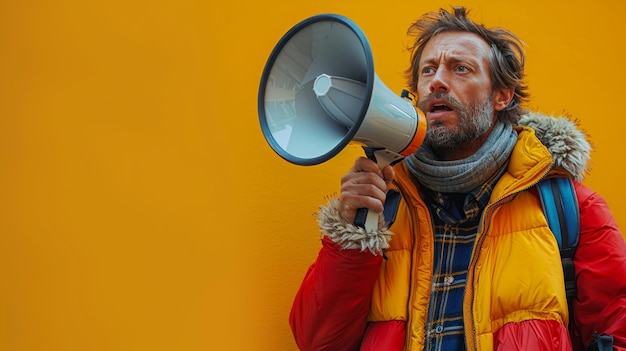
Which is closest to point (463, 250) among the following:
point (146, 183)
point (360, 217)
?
point (360, 217)

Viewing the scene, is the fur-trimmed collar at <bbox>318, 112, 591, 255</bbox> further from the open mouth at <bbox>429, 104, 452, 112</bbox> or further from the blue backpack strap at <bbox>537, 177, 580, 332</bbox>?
the open mouth at <bbox>429, 104, 452, 112</bbox>

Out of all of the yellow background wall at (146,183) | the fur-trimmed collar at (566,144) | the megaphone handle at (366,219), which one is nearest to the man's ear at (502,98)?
the fur-trimmed collar at (566,144)

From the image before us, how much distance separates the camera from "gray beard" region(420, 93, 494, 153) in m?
2.03

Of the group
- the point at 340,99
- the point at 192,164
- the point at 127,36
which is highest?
the point at 127,36

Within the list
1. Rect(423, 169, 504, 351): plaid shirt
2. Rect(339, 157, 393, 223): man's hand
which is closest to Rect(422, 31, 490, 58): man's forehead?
Rect(423, 169, 504, 351): plaid shirt

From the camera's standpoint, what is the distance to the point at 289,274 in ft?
7.22

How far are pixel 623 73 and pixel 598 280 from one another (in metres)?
1.27

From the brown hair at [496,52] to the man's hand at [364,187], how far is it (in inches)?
21.4

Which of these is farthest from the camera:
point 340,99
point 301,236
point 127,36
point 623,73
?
point 623,73

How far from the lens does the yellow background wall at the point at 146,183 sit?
1927 millimetres

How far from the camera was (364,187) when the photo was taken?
1782 mm

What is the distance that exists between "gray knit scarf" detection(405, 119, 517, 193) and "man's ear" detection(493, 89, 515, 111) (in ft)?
0.51

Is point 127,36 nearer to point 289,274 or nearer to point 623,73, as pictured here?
point 289,274

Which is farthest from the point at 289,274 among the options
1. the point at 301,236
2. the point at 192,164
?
the point at 192,164
